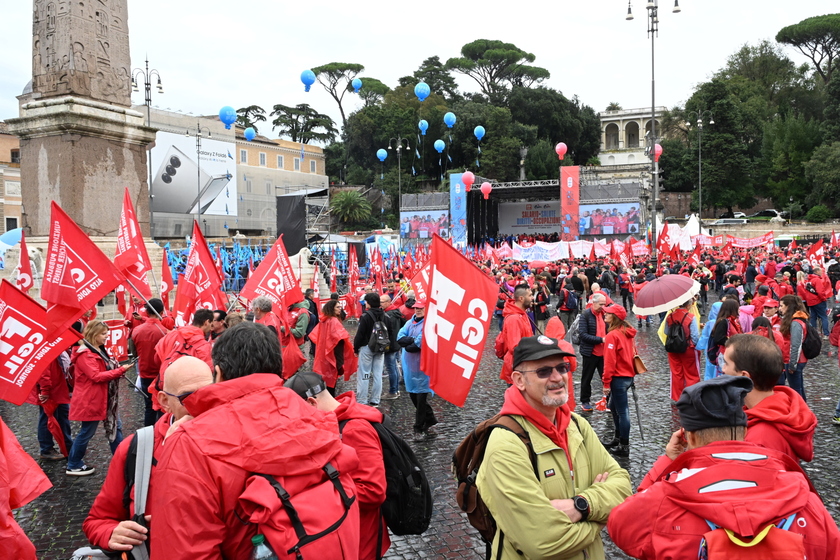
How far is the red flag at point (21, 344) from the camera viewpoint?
4824mm

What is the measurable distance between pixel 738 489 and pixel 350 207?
5087 centimetres

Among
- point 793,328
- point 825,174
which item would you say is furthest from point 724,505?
point 825,174

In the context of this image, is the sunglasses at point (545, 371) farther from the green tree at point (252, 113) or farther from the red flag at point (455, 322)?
the green tree at point (252, 113)

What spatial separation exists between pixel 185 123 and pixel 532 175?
2711 cm

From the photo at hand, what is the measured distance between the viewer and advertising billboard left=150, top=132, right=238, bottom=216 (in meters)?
39.6

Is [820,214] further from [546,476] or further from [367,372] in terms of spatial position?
[546,476]

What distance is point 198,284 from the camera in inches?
303

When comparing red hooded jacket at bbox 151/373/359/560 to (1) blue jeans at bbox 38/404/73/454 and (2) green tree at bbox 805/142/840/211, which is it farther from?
(2) green tree at bbox 805/142/840/211

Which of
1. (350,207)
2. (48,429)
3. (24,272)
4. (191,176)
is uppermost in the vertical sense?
(191,176)

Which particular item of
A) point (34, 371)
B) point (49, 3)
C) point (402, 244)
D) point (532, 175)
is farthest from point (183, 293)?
point (532, 175)

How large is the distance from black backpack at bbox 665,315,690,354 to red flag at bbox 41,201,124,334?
5.19 metres

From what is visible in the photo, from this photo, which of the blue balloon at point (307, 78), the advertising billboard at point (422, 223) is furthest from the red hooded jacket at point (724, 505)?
the advertising billboard at point (422, 223)

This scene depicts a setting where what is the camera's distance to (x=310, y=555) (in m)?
1.82

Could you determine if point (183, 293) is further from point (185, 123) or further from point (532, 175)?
point (532, 175)
